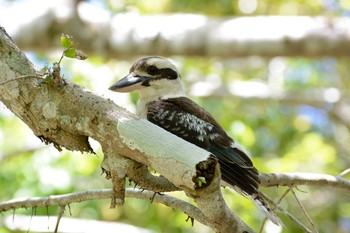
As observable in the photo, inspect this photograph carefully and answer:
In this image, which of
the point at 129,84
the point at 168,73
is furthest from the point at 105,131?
the point at 168,73

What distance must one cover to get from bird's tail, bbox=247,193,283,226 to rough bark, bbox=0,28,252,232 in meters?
0.57

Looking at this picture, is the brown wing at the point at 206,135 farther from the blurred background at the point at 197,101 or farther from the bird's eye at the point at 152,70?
the blurred background at the point at 197,101

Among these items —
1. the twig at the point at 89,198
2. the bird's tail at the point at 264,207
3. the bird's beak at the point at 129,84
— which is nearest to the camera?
the twig at the point at 89,198

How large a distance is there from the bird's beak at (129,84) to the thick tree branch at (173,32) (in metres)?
1.83

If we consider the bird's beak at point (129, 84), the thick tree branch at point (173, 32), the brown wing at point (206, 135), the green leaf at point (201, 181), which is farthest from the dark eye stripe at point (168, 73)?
the green leaf at point (201, 181)

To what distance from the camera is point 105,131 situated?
110 inches

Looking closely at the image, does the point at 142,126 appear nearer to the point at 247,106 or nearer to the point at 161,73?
the point at 161,73

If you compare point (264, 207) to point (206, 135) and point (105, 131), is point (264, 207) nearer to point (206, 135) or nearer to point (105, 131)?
point (206, 135)

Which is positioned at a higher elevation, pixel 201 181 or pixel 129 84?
pixel 129 84

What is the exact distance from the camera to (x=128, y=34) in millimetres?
6379

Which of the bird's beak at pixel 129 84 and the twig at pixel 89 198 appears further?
the bird's beak at pixel 129 84

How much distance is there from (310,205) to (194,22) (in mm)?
4126

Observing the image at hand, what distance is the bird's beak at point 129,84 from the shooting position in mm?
4242

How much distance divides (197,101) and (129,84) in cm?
408
